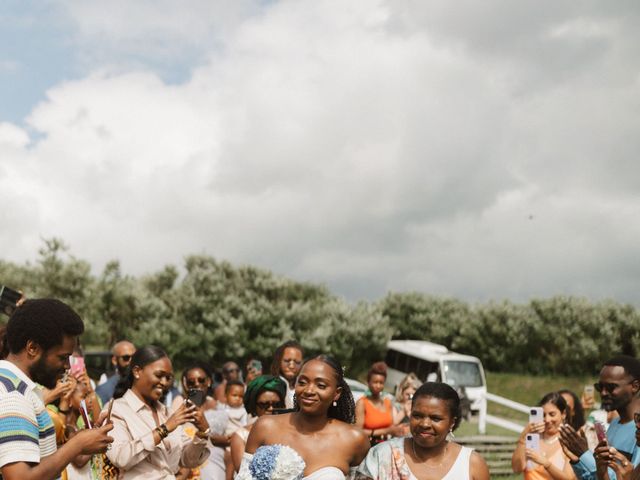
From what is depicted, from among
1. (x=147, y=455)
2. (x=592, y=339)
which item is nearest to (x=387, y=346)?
(x=592, y=339)

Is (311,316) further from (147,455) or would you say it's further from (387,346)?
(147,455)

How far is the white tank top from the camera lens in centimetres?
418

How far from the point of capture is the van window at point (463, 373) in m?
27.2

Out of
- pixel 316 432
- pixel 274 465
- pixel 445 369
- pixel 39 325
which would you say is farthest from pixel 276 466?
pixel 445 369

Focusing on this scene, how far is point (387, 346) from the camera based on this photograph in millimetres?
36875

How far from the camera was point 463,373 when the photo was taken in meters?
27.5


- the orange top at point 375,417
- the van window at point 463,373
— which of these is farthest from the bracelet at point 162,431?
the van window at point 463,373

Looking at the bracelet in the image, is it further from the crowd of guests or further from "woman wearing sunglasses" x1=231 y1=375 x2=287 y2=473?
"woman wearing sunglasses" x1=231 y1=375 x2=287 y2=473

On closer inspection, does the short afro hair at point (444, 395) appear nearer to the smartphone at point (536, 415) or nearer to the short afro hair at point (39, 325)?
the short afro hair at point (39, 325)

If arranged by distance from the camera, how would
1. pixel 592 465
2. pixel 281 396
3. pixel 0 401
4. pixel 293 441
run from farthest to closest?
pixel 281 396, pixel 592 465, pixel 293 441, pixel 0 401

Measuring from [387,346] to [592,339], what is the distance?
10052 millimetres

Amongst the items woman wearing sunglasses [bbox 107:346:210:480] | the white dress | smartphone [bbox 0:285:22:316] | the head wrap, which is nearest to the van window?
smartphone [bbox 0:285:22:316]

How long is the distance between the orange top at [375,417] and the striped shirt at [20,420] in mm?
6254

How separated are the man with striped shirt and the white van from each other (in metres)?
21.6
